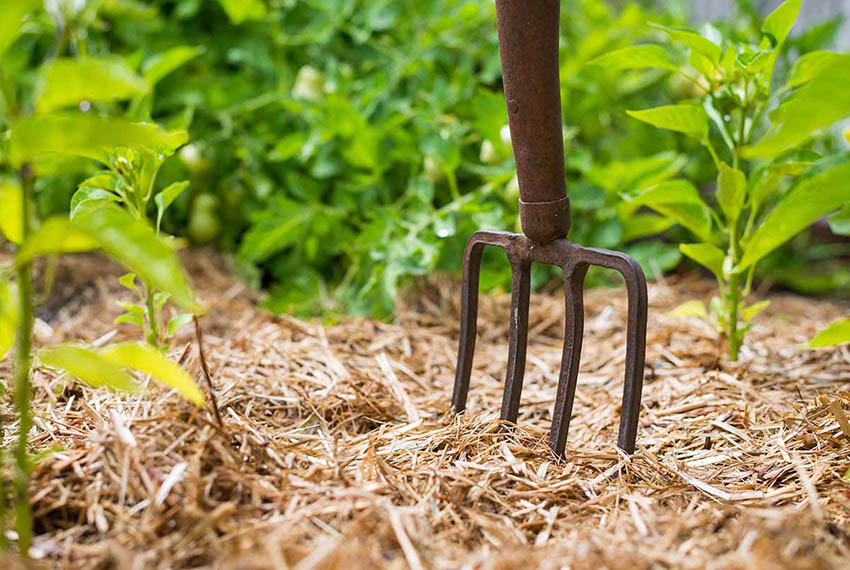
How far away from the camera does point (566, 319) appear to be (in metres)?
0.90

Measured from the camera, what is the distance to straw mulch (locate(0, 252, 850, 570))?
63 centimetres

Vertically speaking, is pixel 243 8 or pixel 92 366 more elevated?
pixel 243 8

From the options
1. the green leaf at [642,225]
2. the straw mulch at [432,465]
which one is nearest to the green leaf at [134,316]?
the straw mulch at [432,465]

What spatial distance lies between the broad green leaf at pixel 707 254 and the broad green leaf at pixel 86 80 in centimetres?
79

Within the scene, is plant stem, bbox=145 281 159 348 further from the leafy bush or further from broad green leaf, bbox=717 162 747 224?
broad green leaf, bbox=717 162 747 224

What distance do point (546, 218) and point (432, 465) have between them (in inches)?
13.6

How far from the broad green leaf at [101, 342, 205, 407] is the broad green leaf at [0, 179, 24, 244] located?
0.43 ft

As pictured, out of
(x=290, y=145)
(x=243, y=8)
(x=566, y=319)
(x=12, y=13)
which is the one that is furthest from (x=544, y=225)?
(x=243, y=8)

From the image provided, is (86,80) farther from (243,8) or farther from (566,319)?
(243,8)

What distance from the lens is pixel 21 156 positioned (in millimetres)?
572

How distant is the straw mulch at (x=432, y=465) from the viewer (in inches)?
24.7

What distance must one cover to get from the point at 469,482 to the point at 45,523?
1.41 feet

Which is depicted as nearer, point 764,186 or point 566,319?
point 566,319

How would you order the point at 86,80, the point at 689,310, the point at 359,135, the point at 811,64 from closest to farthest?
the point at 86,80, the point at 811,64, the point at 689,310, the point at 359,135
